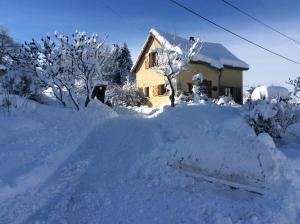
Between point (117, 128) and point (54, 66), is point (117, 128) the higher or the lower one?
the lower one

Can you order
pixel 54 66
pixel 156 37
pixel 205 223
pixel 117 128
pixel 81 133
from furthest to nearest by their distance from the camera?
1. pixel 156 37
2. pixel 54 66
3. pixel 117 128
4. pixel 81 133
5. pixel 205 223

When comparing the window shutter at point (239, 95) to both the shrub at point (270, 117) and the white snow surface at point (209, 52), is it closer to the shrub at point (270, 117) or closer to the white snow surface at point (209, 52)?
the white snow surface at point (209, 52)

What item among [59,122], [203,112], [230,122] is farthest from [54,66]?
[230,122]

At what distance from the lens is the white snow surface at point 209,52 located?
3269cm

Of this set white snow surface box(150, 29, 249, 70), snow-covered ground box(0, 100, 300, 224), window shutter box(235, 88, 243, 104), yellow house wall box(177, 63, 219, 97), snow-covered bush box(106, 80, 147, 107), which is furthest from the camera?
window shutter box(235, 88, 243, 104)

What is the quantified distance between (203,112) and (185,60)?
10397mm

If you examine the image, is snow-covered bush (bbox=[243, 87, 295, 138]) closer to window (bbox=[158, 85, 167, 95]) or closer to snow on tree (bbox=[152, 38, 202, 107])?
snow on tree (bbox=[152, 38, 202, 107])

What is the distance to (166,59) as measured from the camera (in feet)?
83.3

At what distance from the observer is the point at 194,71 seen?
33.0 m

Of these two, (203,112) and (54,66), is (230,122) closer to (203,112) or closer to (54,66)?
(203,112)

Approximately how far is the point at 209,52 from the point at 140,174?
1085 inches

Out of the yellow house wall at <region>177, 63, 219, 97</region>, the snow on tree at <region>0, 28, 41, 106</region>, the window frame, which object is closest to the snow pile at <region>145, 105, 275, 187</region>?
the snow on tree at <region>0, 28, 41, 106</region>

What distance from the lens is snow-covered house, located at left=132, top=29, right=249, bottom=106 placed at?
3284 cm

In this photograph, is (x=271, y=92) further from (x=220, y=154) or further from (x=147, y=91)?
(x=147, y=91)
